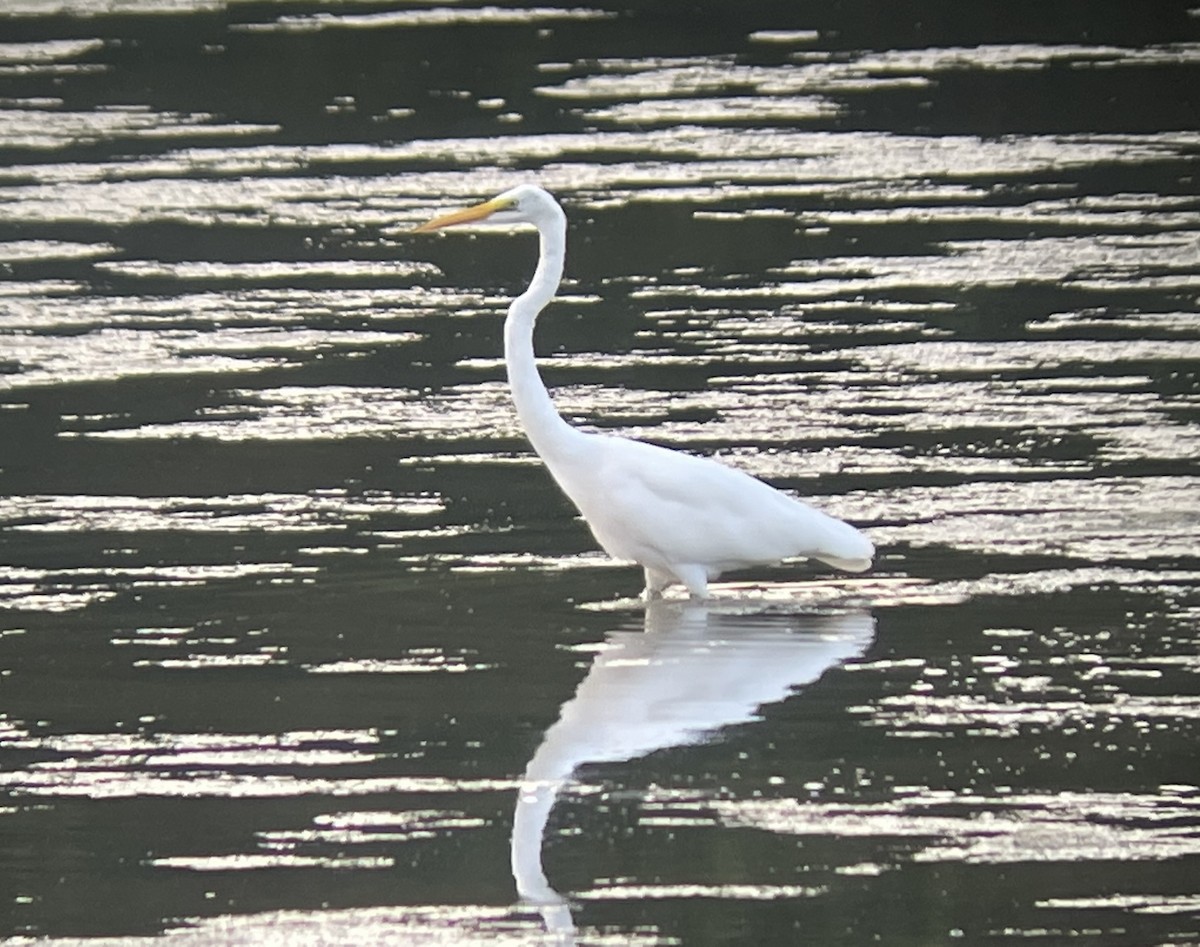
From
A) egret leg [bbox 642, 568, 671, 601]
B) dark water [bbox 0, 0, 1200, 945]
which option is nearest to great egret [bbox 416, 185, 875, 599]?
egret leg [bbox 642, 568, 671, 601]

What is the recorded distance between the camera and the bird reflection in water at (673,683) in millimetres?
7805

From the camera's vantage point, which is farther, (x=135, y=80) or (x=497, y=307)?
(x=135, y=80)

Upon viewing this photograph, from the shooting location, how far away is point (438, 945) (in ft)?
21.1

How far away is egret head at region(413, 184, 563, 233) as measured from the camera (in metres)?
10.1

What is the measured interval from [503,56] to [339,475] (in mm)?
11760

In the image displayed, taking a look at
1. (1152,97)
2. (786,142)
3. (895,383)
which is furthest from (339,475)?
(1152,97)

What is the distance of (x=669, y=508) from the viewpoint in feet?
31.5

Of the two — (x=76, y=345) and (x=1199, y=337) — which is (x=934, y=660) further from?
→ (x=76, y=345)

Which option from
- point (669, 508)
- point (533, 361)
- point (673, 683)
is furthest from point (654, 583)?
point (673, 683)

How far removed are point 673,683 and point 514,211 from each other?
2.29 meters

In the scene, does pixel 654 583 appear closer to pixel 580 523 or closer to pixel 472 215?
pixel 580 523

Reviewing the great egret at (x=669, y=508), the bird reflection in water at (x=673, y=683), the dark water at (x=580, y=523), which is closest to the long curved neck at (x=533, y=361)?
the great egret at (x=669, y=508)

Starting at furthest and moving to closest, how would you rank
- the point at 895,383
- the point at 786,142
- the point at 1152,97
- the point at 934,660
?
the point at 1152,97, the point at 786,142, the point at 895,383, the point at 934,660

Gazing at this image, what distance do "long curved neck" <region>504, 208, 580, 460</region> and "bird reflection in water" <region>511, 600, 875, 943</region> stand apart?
2.38ft
